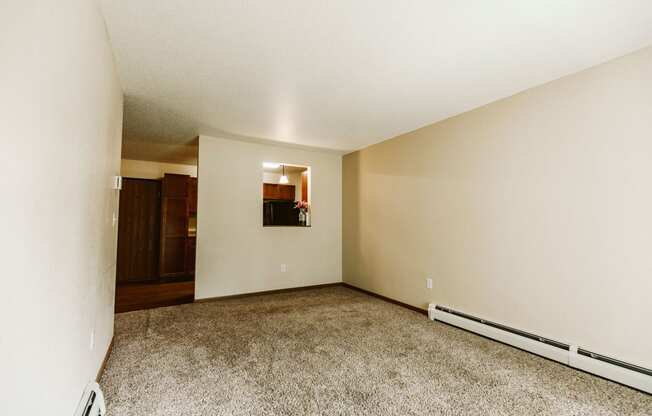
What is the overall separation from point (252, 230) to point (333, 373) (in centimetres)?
283

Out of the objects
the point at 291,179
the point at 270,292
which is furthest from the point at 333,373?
the point at 291,179

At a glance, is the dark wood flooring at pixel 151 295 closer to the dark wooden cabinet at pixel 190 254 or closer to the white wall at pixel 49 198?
the dark wooden cabinet at pixel 190 254

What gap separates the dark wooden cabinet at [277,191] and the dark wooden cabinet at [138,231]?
84.2 inches

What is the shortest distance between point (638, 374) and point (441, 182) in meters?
2.23

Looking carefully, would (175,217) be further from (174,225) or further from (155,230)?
(155,230)

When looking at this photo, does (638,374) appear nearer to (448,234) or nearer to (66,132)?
(448,234)

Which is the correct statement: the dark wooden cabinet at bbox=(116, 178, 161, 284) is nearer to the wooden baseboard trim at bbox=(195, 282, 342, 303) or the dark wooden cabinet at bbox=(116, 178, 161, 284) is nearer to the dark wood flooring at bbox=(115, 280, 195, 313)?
the dark wood flooring at bbox=(115, 280, 195, 313)

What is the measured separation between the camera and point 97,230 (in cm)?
188

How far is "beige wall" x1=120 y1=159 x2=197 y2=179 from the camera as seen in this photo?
5793 millimetres

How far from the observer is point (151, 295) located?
4559 millimetres

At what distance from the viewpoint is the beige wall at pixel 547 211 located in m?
2.09

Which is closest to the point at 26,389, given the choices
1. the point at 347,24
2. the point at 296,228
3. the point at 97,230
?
the point at 97,230

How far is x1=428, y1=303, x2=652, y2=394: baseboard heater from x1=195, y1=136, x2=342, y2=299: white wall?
2.47 m

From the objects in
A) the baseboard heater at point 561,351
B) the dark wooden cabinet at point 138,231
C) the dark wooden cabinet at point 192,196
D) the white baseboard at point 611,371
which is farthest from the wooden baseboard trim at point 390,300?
the dark wooden cabinet at point 138,231
